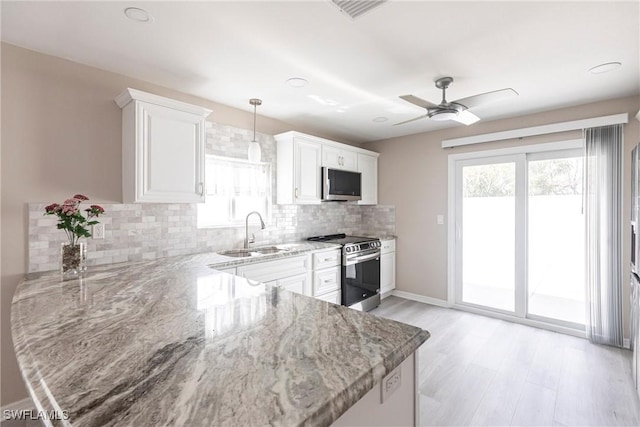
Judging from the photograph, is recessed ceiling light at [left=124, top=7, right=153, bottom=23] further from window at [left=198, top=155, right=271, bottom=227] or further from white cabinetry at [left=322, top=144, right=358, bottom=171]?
white cabinetry at [left=322, top=144, right=358, bottom=171]

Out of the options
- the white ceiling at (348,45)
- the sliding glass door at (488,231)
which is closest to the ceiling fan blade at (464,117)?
the white ceiling at (348,45)

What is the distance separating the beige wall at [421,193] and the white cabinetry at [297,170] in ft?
4.67

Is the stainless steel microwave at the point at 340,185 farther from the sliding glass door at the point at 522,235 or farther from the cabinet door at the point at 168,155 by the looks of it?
the cabinet door at the point at 168,155

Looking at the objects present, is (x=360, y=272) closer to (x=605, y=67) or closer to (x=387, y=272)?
(x=387, y=272)

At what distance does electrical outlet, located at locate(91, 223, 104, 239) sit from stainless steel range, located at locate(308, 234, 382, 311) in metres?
2.32

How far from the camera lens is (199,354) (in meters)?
0.86

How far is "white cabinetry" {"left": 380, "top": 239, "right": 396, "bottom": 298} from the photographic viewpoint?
169 inches

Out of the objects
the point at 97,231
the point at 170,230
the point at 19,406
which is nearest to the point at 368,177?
the point at 170,230

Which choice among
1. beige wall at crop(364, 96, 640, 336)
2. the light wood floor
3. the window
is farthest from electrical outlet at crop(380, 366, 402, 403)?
beige wall at crop(364, 96, 640, 336)

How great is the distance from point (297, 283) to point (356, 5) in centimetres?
244

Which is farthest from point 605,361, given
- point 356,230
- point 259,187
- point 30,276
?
point 30,276

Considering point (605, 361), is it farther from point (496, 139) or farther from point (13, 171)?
point (13, 171)

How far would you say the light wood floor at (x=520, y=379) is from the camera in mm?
1965

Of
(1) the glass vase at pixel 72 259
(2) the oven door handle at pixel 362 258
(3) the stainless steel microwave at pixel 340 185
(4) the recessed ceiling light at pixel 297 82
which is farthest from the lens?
(3) the stainless steel microwave at pixel 340 185
